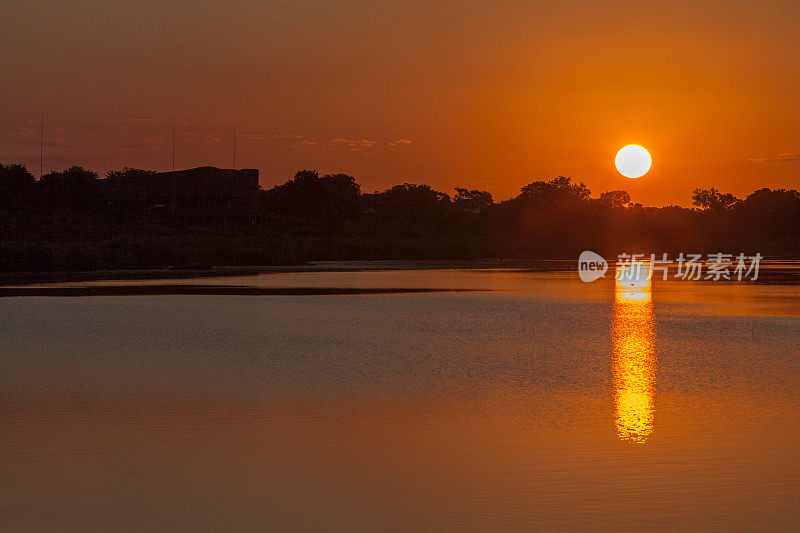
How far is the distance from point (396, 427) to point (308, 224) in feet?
295

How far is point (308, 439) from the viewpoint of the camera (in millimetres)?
9977

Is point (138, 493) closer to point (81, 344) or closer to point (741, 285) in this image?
point (81, 344)

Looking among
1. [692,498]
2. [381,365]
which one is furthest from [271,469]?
[381,365]

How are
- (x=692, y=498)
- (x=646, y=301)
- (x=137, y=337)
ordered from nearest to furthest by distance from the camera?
1. (x=692, y=498)
2. (x=137, y=337)
3. (x=646, y=301)

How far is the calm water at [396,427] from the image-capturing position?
7.50 meters

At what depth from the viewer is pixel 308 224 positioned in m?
100

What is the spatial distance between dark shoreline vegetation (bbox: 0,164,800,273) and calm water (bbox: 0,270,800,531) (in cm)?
3693

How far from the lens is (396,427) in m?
10.7

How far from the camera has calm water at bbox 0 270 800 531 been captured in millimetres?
7504

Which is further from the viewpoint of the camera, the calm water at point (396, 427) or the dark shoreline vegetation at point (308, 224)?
the dark shoreline vegetation at point (308, 224)

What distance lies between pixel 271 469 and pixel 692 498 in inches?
141

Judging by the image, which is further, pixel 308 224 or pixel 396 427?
pixel 308 224

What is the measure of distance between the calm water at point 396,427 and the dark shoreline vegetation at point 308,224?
1454 inches

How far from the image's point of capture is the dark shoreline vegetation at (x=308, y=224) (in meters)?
Answer: 65.6
